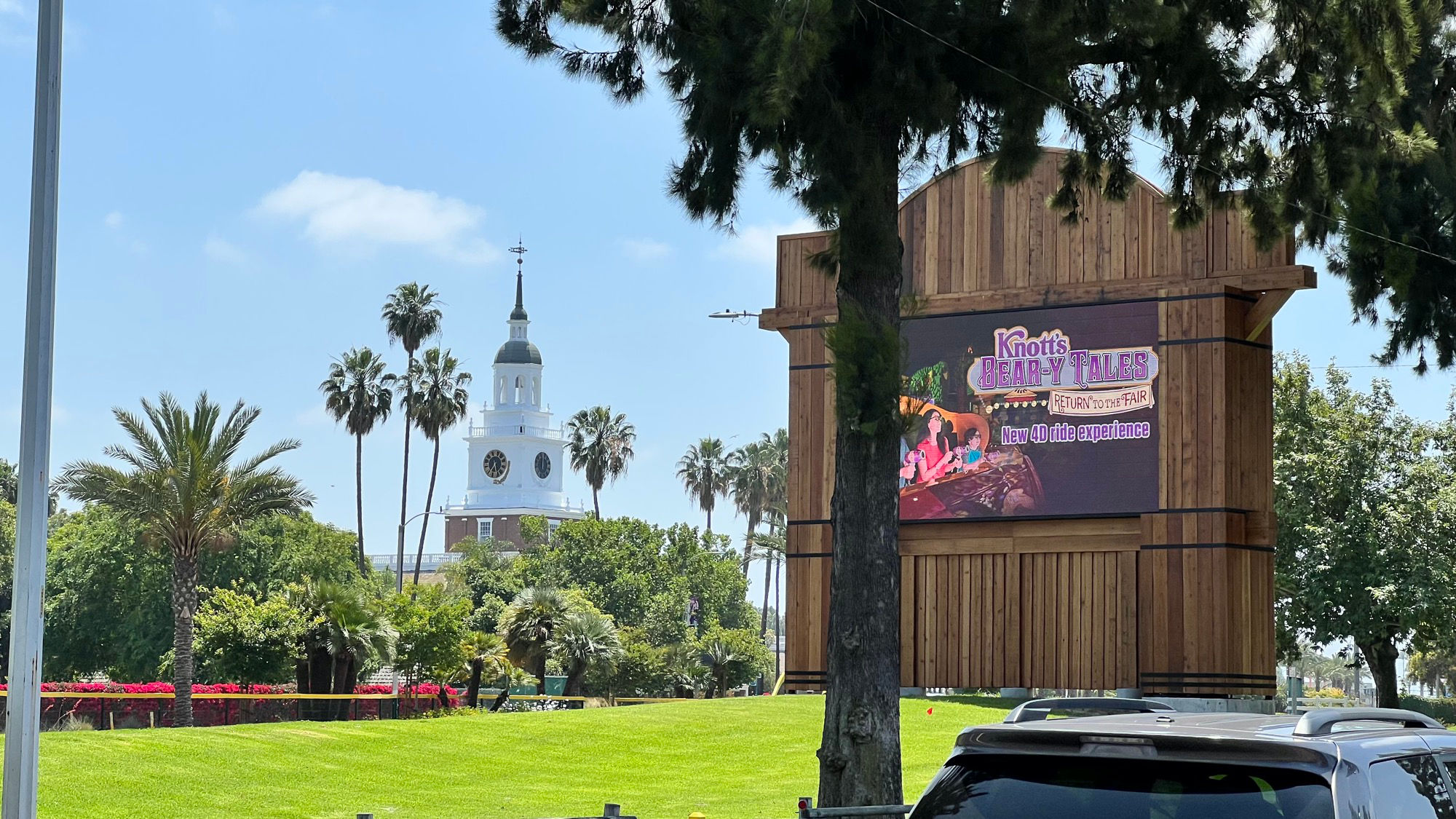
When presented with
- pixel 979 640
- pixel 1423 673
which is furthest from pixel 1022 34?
pixel 1423 673

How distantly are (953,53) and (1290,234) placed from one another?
16.7 feet

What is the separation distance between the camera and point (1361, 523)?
1519 inches

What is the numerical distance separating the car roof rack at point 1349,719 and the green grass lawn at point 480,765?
13.1m

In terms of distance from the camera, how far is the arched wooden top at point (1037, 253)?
24219 mm

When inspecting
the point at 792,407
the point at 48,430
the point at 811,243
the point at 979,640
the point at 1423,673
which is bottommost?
the point at 1423,673

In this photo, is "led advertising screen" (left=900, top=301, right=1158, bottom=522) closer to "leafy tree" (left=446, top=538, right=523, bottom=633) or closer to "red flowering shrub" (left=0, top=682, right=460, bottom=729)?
"red flowering shrub" (left=0, top=682, right=460, bottom=729)

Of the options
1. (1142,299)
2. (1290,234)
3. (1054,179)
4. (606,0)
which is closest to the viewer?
(606,0)

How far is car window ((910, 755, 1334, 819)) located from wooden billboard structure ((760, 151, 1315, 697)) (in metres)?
20.0

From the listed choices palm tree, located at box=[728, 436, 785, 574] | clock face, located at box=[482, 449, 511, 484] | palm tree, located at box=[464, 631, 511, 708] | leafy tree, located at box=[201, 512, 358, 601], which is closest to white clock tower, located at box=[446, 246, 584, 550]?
clock face, located at box=[482, 449, 511, 484]

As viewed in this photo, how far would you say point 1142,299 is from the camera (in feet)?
81.6

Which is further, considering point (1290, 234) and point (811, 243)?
point (811, 243)

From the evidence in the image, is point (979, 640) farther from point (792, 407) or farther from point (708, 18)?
point (708, 18)

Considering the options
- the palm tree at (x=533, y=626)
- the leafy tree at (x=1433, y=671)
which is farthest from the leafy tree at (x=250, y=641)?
the leafy tree at (x=1433, y=671)

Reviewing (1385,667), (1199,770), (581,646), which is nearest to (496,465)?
(581,646)
